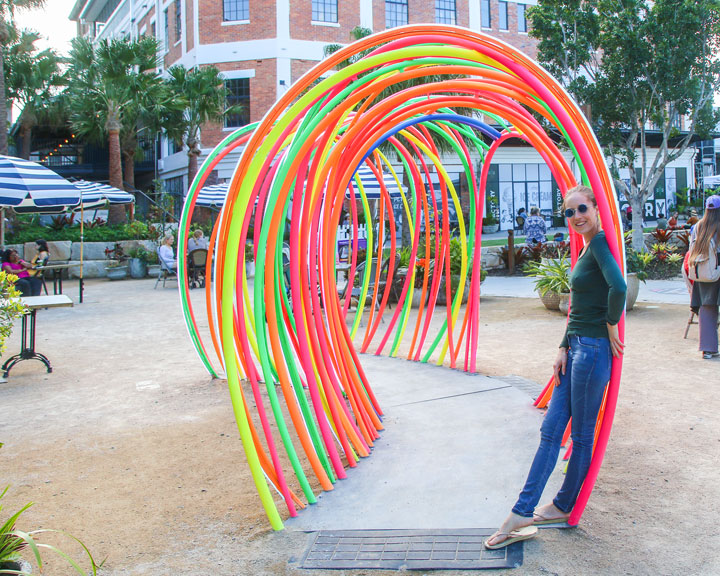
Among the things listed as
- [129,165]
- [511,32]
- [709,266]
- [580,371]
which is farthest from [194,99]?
[580,371]

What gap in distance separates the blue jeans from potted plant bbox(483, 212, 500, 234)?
27.0 metres

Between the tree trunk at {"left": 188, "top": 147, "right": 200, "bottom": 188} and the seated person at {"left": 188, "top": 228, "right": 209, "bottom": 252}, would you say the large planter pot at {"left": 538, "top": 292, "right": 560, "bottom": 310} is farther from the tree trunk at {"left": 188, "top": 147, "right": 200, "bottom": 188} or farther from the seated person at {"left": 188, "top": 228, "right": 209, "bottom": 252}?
the tree trunk at {"left": 188, "top": 147, "right": 200, "bottom": 188}

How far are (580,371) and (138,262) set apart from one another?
17.4 metres

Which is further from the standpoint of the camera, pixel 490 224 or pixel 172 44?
pixel 172 44

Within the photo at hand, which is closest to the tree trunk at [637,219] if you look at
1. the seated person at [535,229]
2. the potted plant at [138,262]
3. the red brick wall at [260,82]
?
the seated person at [535,229]

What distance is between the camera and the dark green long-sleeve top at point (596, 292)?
3.21 m

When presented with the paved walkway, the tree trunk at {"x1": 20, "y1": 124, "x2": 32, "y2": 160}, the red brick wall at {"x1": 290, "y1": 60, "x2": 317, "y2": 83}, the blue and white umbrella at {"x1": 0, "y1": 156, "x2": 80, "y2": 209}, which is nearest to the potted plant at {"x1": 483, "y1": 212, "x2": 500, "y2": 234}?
the red brick wall at {"x1": 290, "y1": 60, "x2": 317, "y2": 83}

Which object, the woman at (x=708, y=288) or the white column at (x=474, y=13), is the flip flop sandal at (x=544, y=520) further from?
the white column at (x=474, y=13)

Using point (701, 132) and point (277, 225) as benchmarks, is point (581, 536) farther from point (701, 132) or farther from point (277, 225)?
point (701, 132)

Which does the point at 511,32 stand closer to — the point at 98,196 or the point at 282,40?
the point at 282,40

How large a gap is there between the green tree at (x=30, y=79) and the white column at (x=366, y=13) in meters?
13.4

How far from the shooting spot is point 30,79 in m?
29.7

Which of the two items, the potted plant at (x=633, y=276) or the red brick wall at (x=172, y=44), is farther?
the red brick wall at (x=172, y=44)

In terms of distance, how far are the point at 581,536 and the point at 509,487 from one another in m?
0.65
